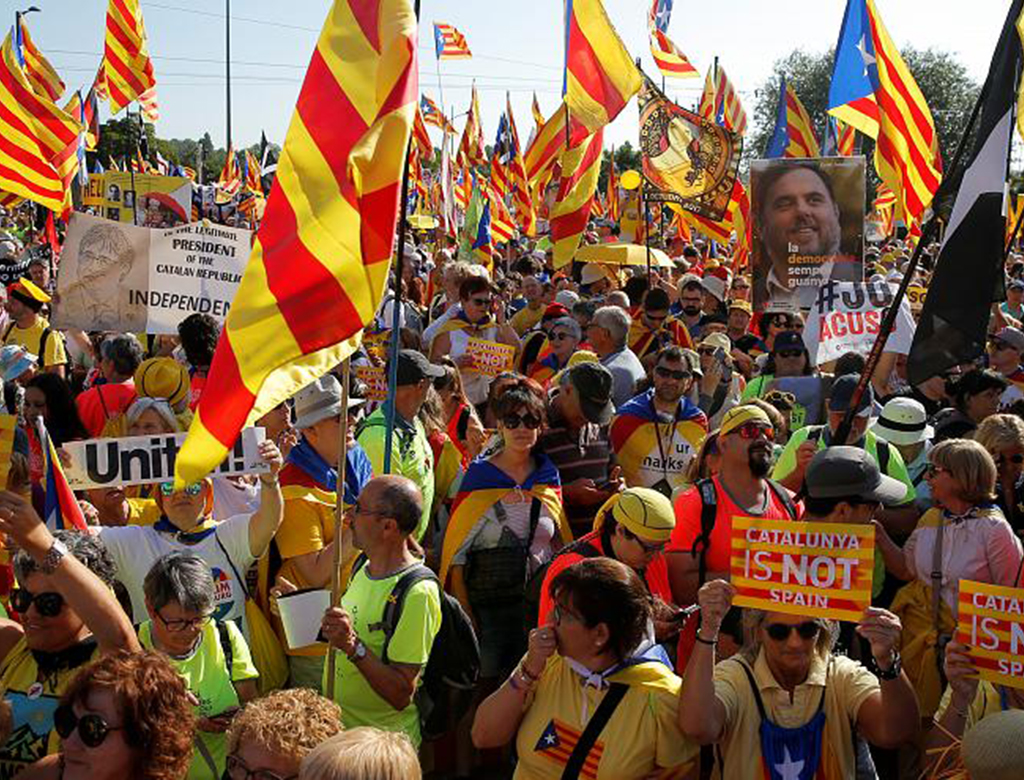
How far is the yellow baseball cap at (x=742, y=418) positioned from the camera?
190 inches

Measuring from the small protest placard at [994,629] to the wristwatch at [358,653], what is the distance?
184 centimetres

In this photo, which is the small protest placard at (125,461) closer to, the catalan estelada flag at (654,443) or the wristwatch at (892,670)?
the wristwatch at (892,670)

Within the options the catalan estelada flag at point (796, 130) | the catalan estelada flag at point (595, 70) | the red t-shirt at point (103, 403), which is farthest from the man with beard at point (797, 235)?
the catalan estelada flag at point (796, 130)

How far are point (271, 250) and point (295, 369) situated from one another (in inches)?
15.4

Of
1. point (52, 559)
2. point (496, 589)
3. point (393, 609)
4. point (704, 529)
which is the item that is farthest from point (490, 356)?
point (52, 559)

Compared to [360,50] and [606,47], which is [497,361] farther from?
[360,50]

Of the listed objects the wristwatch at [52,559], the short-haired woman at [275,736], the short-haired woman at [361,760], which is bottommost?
the short-haired woman at [275,736]

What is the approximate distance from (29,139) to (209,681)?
7672 mm

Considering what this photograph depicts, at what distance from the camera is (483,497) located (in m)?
5.32

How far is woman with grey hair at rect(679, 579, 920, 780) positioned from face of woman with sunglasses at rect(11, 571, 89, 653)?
182 centimetres

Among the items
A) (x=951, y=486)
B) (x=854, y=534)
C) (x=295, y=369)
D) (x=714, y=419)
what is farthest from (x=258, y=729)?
(x=714, y=419)

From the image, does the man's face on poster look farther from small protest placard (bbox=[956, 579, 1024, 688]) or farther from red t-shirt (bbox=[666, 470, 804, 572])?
small protest placard (bbox=[956, 579, 1024, 688])

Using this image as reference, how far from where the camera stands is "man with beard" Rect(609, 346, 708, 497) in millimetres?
6344

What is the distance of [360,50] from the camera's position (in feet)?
12.0
